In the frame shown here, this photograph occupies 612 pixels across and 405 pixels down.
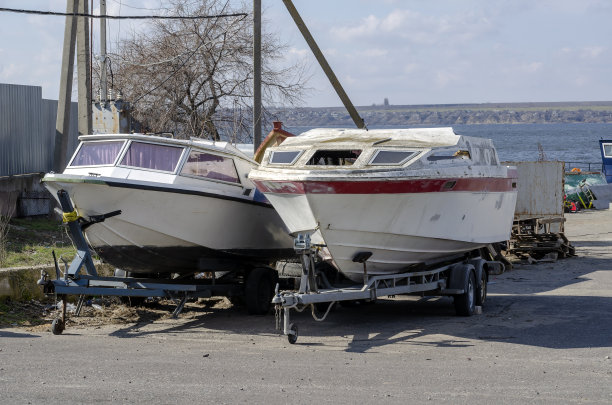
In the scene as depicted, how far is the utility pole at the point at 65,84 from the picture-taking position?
63.1 ft

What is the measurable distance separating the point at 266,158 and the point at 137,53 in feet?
58.1

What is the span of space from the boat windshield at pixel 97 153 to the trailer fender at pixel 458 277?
5107 mm

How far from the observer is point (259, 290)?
13.5 m

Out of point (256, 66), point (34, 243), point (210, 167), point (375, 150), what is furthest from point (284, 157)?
point (34, 243)

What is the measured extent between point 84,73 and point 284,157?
8.34 meters

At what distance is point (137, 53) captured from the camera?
29156 mm

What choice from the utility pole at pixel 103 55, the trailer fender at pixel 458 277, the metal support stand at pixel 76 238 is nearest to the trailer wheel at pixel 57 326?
the metal support stand at pixel 76 238

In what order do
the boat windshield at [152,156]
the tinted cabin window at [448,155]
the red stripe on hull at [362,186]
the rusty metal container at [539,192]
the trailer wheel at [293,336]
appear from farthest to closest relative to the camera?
the rusty metal container at [539,192] → the boat windshield at [152,156] → the tinted cabin window at [448,155] → the red stripe on hull at [362,186] → the trailer wheel at [293,336]

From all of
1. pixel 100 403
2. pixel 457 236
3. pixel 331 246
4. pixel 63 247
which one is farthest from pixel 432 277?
pixel 63 247

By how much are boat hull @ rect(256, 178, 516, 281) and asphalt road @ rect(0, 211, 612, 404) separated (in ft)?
3.33

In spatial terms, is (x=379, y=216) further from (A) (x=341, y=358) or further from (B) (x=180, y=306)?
(B) (x=180, y=306)

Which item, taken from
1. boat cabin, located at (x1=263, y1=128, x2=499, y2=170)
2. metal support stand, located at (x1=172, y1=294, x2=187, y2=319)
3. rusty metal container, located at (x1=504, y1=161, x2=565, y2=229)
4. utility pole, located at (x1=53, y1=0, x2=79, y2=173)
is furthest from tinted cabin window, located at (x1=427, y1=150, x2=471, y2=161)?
utility pole, located at (x1=53, y1=0, x2=79, y2=173)

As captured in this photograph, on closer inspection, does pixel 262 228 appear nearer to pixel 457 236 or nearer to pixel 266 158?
pixel 266 158

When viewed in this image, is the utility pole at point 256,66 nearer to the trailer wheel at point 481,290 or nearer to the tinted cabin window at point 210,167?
the tinted cabin window at point 210,167
